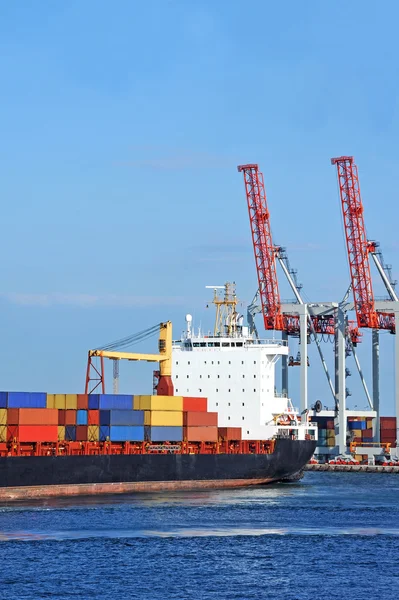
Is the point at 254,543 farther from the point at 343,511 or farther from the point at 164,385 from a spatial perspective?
the point at 164,385

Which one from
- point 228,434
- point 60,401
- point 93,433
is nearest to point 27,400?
point 60,401

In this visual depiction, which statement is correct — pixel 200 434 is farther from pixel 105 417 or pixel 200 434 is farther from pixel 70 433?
pixel 70 433

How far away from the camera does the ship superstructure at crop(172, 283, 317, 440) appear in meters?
61.0

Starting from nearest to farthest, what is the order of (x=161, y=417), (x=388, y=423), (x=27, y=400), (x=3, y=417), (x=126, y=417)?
(x=3, y=417)
(x=27, y=400)
(x=126, y=417)
(x=161, y=417)
(x=388, y=423)

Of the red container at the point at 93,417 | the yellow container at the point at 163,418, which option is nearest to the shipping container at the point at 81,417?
the red container at the point at 93,417

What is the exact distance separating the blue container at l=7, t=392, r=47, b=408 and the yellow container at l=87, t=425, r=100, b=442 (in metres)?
2.63

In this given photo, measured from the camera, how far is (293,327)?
8825 centimetres

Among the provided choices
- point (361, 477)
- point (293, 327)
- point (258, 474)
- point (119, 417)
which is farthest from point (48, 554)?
point (293, 327)

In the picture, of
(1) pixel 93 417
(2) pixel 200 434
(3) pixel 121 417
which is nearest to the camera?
(1) pixel 93 417

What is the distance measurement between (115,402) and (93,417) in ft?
5.40

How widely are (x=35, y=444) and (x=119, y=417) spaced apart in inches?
195

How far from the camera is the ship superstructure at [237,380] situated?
2403 inches

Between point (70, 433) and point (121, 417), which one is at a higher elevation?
point (121, 417)

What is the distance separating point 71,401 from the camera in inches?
2068
